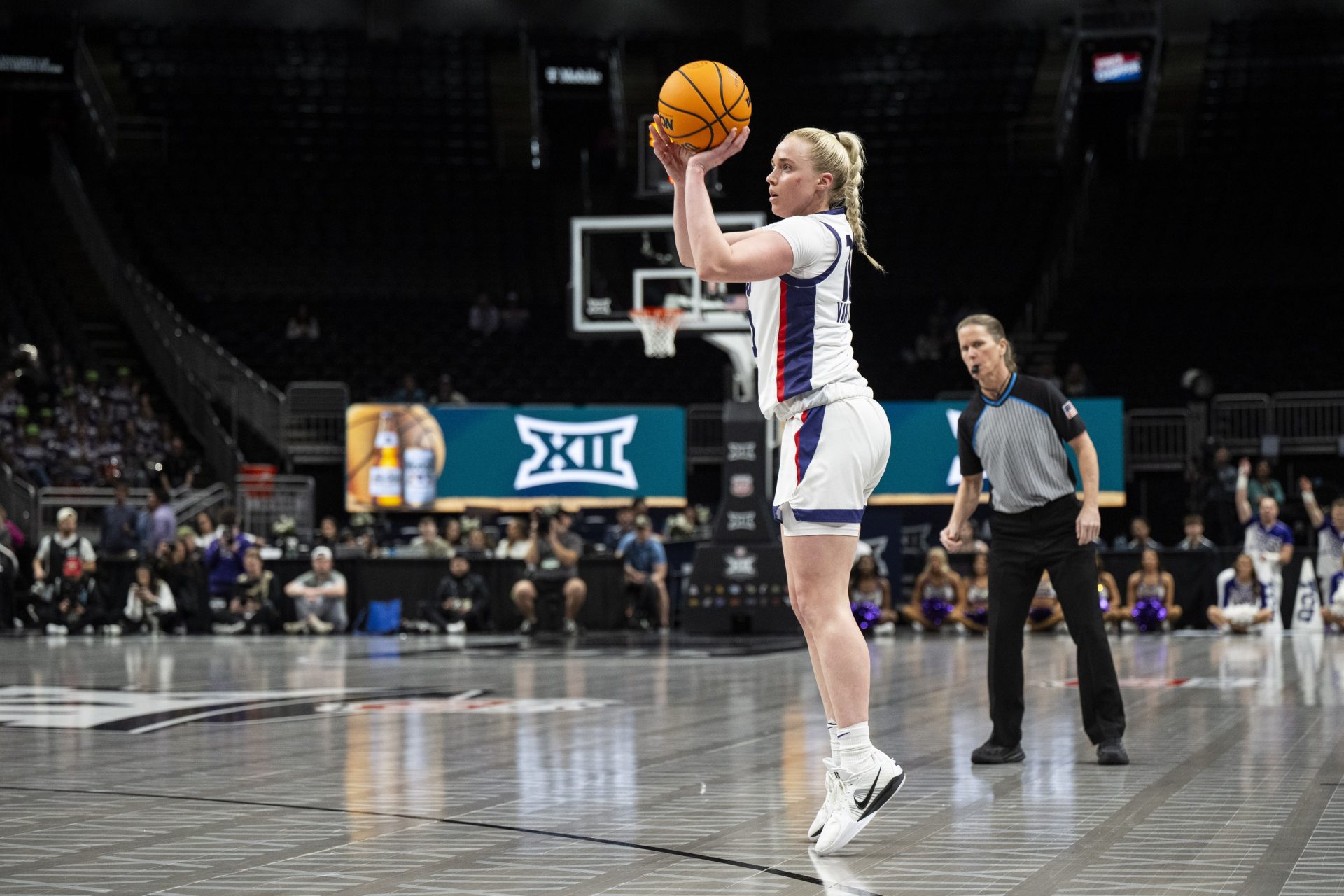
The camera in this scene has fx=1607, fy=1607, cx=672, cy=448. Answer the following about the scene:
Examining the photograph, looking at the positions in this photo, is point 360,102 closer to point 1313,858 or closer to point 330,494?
point 330,494

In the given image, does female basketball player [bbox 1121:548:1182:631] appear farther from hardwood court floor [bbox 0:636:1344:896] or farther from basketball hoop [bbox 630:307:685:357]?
hardwood court floor [bbox 0:636:1344:896]

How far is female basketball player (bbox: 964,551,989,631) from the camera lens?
18609 millimetres

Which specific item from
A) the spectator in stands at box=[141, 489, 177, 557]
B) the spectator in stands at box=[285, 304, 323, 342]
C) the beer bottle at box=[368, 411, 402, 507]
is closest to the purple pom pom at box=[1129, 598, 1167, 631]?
the beer bottle at box=[368, 411, 402, 507]

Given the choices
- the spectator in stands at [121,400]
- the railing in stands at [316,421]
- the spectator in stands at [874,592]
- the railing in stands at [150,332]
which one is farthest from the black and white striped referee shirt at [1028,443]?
the spectator in stands at [121,400]

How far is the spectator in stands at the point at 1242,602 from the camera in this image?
1750 centimetres

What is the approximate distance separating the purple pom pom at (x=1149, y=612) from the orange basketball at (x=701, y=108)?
14730 millimetres

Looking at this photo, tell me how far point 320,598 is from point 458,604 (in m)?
1.66

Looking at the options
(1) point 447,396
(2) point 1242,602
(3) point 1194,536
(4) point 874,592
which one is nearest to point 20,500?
(1) point 447,396

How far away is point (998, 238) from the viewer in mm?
32250

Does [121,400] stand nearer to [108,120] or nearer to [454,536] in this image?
[454,536]

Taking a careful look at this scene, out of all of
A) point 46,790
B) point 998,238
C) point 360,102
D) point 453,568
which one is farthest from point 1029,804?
point 360,102

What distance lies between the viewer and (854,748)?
4.80m

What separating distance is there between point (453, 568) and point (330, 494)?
6863 mm

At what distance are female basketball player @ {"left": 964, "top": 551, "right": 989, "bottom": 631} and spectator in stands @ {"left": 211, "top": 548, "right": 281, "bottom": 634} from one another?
27.2ft
